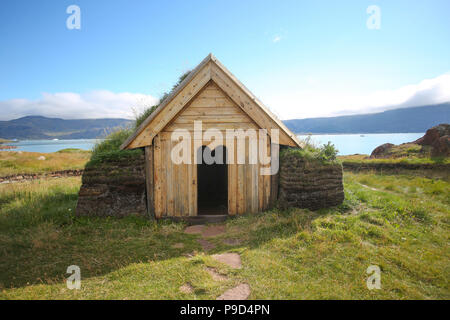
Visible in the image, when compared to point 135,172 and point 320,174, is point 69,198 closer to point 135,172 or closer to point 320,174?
point 135,172

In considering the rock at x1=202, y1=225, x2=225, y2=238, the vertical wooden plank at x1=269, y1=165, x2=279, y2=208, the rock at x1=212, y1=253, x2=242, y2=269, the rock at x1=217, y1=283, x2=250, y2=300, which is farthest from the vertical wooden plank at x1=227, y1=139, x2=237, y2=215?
the rock at x1=217, y1=283, x2=250, y2=300

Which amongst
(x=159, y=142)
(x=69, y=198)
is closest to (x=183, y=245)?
(x=159, y=142)

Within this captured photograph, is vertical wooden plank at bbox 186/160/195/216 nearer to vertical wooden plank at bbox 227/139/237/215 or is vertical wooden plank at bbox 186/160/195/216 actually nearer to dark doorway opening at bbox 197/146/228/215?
vertical wooden plank at bbox 227/139/237/215

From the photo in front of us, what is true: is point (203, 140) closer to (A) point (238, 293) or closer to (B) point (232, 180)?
(B) point (232, 180)

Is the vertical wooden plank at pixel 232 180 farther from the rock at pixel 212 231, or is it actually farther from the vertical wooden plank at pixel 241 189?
the rock at pixel 212 231

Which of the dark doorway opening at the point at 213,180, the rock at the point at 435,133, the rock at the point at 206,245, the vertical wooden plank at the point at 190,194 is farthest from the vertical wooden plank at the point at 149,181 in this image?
the rock at the point at 435,133

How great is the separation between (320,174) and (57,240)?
278 inches

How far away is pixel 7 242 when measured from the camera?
5.28 m

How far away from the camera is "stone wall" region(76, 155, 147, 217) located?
248 inches

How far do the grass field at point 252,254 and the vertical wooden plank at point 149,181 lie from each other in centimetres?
49

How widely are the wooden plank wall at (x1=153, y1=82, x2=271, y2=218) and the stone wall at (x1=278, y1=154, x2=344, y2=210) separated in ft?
3.08

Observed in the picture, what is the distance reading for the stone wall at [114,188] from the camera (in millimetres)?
6305

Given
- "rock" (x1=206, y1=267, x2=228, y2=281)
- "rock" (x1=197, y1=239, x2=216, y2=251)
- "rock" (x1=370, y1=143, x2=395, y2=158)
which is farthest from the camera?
"rock" (x1=370, y1=143, x2=395, y2=158)
